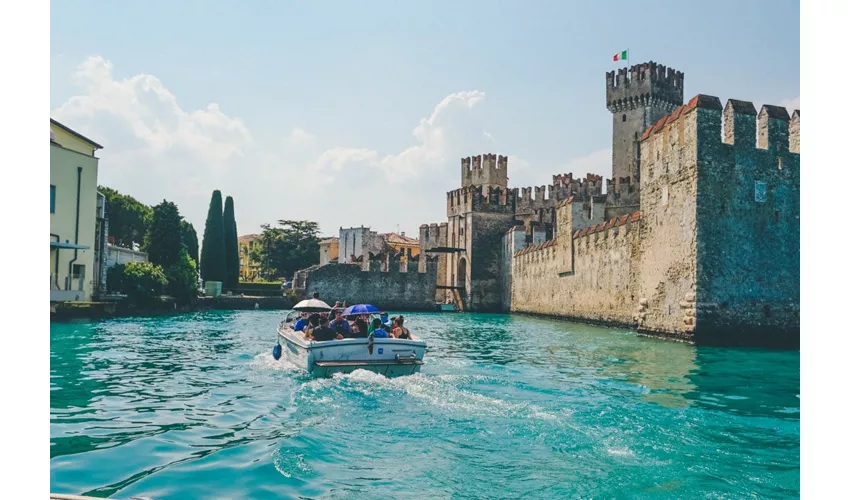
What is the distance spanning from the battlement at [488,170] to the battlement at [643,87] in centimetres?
811

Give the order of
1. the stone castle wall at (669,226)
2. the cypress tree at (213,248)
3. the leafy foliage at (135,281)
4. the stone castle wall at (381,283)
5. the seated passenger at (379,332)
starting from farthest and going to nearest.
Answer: the stone castle wall at (381,283) → the cypress tree at (213,248) → the leafy foliage at (135,281) → the stone castle wall at (669,226) → the seated passenger at (379,332)

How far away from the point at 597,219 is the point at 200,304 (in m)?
19.0

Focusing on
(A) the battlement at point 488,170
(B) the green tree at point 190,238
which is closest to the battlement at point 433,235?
(A) the battlement at point 488,170

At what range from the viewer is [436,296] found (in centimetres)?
4212

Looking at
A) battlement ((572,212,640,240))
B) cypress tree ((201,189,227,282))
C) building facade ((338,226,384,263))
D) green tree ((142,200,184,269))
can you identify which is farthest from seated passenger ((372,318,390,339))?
building facade ((338,226,384,263))

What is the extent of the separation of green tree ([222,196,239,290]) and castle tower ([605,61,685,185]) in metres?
23.1

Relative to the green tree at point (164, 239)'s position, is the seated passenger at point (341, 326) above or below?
below

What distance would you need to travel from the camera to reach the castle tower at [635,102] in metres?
39.3

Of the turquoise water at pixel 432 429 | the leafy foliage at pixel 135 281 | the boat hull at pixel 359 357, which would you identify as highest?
the leafy foliage at pixel 135 281

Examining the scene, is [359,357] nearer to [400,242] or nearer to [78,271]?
[78,271]

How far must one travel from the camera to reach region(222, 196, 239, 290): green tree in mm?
42250

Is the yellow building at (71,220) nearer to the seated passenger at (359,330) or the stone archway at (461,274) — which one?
the seated passenger at (359,330)
